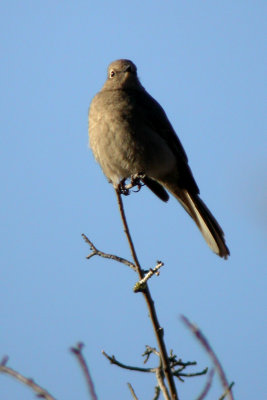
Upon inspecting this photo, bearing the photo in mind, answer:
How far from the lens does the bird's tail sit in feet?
22.2

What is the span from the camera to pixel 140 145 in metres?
6.79

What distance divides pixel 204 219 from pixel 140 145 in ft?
3.59

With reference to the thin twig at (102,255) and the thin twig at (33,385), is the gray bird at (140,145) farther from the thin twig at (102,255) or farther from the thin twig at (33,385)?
the thin twig at (33,385)

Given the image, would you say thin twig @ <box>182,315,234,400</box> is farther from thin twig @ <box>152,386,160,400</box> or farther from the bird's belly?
the bird's belly

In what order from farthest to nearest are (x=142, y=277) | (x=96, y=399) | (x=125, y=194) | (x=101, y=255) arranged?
(x=125, y=194) → (x=101, y=255) → (x=142, y=277) → (x=96, y=399)

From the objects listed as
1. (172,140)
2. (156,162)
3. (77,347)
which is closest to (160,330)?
(77,347)

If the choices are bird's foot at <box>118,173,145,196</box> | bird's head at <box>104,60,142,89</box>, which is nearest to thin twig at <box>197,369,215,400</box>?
bird's foot at <box>118,173,145,196</box>

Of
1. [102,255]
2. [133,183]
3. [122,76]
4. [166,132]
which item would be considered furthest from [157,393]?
[122,76]

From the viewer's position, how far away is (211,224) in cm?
707

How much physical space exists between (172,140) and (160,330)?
4.51 metres

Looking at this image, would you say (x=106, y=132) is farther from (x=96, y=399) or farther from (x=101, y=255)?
(x=96, y=399)

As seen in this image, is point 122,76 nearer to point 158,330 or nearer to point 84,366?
point 158,330

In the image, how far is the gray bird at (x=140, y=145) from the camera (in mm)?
Answer: 6758

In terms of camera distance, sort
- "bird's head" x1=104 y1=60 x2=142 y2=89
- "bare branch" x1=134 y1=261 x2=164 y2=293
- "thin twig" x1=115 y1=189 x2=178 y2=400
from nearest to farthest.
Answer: "thin twig" x1=115 y1=189 x2=178 y2=400 → "bare branch" x1=134 y1=261 x2=164 y2=293 → "bird's head" x1=104 y1=60 x2=142 y2=89
